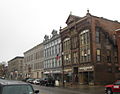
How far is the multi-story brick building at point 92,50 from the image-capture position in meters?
40.9

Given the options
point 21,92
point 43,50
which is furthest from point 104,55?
point 21,92

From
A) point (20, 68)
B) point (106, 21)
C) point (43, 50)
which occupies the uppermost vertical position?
point (106, 21)

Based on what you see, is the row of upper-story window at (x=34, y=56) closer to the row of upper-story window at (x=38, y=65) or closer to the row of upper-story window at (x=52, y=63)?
the row of upper-story window at (x=38, y=65)

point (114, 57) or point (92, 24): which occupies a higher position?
point (92, 24)

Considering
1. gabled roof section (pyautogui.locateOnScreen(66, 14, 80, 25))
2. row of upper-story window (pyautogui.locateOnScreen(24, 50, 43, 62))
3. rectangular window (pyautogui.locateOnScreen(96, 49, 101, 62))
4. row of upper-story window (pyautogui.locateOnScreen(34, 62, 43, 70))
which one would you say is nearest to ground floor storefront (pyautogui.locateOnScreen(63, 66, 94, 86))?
rectangular window (pyautogui.locateOnScreen(96, 49, 101, 62))

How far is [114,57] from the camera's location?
4453 centimetres

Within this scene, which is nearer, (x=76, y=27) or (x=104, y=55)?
(x=104, y=55)

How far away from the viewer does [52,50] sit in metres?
60.6

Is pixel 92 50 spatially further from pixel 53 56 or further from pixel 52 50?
pixel 52 50

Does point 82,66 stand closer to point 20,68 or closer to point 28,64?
point 28,64

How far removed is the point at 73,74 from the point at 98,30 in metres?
11.6

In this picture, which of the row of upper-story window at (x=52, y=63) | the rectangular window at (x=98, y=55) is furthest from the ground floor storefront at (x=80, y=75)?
the row of upper-story window at (x=52, y=63)

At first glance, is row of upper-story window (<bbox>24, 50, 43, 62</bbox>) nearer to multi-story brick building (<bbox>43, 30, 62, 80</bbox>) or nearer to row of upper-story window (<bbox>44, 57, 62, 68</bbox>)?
multi-story brick building (<bbox>43, 30, 62, 80</bbox>)

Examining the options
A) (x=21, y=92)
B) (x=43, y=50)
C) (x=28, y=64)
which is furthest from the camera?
(x=28, y=64)
